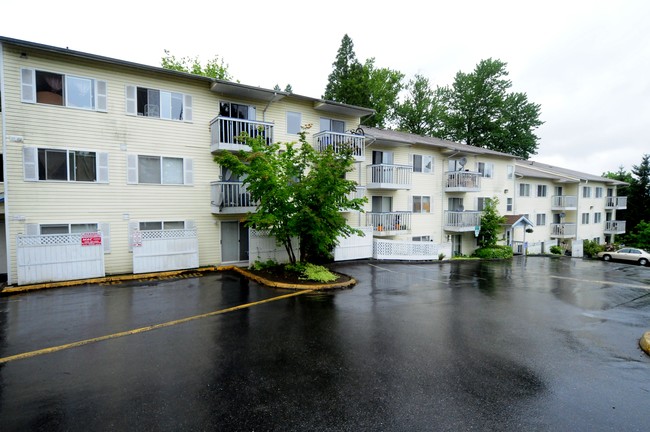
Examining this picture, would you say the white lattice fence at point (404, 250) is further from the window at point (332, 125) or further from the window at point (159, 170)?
the window at point (159, 170)

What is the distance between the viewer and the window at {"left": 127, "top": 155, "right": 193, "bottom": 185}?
531 inches

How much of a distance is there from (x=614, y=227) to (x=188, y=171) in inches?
1964

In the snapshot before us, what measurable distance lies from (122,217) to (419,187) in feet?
59.4

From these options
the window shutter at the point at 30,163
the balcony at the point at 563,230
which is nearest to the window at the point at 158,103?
the window shutter at the point at 30,163

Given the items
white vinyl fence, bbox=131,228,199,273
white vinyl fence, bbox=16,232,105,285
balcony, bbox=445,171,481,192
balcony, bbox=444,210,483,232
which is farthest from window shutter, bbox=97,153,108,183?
balcony, bbox=444,210,483,232

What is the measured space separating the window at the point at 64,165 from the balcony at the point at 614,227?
5159cm

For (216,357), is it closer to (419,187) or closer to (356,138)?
(356,138)

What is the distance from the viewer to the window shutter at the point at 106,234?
12859mm

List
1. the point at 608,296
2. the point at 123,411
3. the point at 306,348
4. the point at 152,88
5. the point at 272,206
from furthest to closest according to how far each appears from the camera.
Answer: the point at 152,88 < the point at 272,206 < the point at 608,296 < the point at 306,348 < the point at 123,411

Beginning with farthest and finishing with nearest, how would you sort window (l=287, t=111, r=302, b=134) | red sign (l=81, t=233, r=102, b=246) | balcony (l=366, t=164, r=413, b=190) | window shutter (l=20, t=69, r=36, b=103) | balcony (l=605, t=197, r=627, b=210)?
balcony (l=605, t=197, r=627, b=210) → balcony (l=366, t=164, r=413, b=190) → window (l=287, t=111, r=302, b=134) → red sign (l=81, t=233, r=102, b=246) → window shutter (l=20, t=69, r=36, b=103)

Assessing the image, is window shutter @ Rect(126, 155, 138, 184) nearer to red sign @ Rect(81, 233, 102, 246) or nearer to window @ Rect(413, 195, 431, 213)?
red sign @ Rect(81, 233, 102, 246)

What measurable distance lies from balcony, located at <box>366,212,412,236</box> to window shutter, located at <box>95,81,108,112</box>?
14.6 metres

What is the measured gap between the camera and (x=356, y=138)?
18422mm

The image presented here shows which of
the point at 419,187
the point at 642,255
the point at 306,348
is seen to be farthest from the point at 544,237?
the point at 306,348
